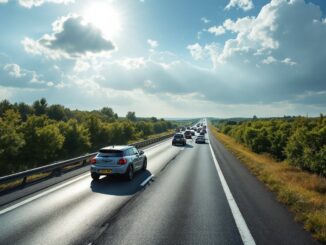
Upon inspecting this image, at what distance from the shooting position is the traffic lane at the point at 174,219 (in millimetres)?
5816

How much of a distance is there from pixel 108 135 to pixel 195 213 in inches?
2510

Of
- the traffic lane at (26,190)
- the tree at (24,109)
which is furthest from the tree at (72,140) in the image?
the tree at (24,109)

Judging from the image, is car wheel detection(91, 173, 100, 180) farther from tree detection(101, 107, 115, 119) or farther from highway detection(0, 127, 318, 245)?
tree detection(101, 107, 115, 119)

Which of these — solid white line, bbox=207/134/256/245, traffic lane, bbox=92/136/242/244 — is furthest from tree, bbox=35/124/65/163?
solid white line, bbox=207/134/256/245

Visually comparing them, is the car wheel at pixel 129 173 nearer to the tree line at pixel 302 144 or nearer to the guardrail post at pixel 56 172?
the guardrail post at pixel 56 172

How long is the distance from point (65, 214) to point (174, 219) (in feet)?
10.0

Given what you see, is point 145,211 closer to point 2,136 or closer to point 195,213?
point 195,213

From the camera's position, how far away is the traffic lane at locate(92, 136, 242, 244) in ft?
19.1

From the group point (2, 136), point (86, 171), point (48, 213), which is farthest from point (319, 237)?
point (2, 136)

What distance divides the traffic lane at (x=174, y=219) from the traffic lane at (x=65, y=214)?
19.7 inches

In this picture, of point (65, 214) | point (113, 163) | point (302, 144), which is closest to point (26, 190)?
point (113, 163)

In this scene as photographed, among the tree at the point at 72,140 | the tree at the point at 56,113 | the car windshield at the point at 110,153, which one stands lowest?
the tree at the point at 72,140

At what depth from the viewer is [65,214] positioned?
7508 mm

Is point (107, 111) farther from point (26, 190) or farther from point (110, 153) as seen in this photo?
point (26, 190)
